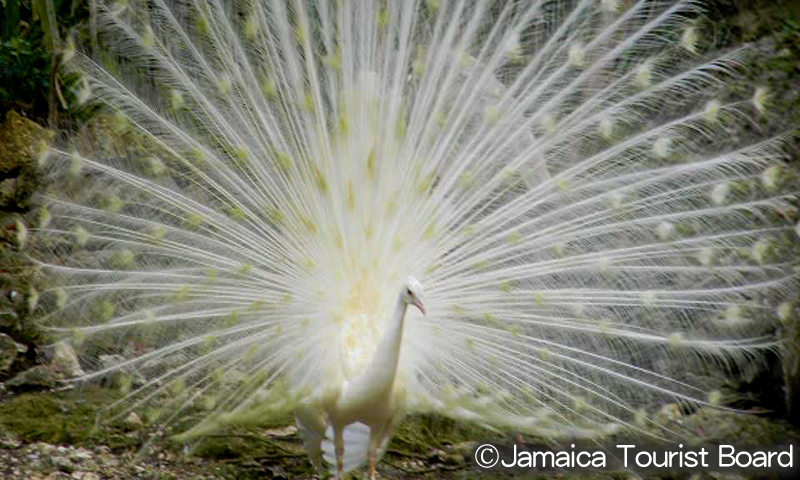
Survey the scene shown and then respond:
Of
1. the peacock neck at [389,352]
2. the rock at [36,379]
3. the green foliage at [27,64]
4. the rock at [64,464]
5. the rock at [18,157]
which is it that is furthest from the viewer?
the green foliage at [27,64]

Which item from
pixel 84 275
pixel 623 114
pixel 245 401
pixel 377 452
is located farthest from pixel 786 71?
pixel 84 275

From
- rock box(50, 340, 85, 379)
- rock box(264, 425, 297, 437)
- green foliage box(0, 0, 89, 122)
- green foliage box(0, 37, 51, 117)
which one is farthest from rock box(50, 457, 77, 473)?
green foliage box(0, 37, 51, 117)

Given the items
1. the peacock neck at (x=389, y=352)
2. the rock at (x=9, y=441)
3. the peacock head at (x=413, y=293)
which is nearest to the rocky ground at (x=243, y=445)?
the rock at (x=9, y=441)

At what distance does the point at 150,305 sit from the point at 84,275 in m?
0.27

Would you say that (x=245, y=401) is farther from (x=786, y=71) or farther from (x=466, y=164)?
(x=786, y=71)

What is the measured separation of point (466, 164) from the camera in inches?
147

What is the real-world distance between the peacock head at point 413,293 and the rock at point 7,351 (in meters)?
2.04

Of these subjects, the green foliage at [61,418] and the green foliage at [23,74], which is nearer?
the green foliage at [61,418]

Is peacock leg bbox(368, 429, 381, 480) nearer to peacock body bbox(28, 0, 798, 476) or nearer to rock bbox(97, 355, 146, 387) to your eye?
peacock body bbox(28, 0, 798, 476)

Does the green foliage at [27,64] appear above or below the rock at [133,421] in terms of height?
A: above

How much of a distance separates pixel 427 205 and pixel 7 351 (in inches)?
80.2

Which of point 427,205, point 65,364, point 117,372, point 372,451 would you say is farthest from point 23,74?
point 372,451

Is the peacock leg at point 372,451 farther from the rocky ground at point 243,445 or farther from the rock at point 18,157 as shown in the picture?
the rock at point 18,157

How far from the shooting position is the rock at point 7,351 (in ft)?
14.0
